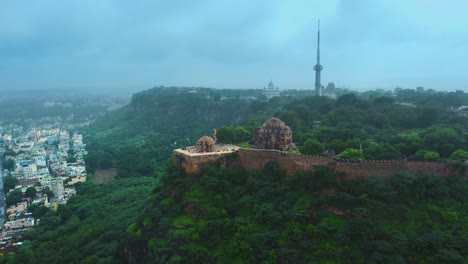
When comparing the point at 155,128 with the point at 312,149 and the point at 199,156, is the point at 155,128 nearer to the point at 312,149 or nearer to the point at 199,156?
the point at 199,156

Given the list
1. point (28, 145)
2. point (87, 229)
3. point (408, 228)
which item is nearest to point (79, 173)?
point (87, 229)

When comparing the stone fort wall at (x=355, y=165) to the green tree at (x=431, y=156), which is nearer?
the stone fort wall at (x=355, y=165)

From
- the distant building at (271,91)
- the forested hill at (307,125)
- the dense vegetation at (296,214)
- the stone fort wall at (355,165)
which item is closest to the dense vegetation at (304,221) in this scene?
the dense vegetation at (296,214)

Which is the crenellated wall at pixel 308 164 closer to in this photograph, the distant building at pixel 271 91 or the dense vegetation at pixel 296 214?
the dense vegetation at pixel 296 214

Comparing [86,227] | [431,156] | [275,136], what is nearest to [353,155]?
[431,156]

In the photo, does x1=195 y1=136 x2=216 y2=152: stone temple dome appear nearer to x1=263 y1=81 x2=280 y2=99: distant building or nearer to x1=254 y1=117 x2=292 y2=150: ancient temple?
x1=254 y1=117 x2=292 y2=150: ancient temple

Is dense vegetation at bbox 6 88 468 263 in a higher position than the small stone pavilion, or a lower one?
lower

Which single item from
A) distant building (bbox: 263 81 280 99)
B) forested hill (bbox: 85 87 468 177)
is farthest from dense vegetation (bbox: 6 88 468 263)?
distant building (bbox: 263 81 280 99)
